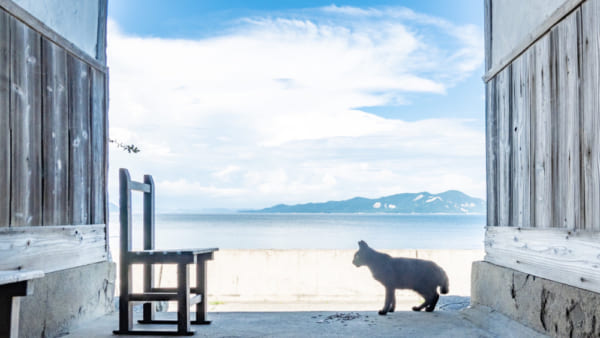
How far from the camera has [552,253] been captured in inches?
132

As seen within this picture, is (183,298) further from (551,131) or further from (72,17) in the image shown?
(551,131)

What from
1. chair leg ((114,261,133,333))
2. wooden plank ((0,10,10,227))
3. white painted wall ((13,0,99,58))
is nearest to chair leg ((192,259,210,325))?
chair leg ((114,261,133,333))

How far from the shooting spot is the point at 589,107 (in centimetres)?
289

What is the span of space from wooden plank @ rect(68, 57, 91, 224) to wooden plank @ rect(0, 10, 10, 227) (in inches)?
34.1

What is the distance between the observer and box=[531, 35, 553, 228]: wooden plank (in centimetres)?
342

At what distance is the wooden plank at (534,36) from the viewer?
124 inches

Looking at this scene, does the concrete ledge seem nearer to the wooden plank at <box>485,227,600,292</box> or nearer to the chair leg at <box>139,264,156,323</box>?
the wooden plank at <box>485,227,600,292</box>

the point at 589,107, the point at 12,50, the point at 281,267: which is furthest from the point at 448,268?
the point at 12,50

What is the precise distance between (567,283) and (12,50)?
3586 millimetres

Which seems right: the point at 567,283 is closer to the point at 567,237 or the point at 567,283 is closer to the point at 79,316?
the point at 567,237

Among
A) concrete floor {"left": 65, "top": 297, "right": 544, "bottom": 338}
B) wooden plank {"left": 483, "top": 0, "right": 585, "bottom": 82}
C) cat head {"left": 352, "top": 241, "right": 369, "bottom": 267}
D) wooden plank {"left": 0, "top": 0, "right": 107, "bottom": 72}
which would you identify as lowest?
concrete floor {"left": 65, "top": 297, "right": 544, "bottom": 338}

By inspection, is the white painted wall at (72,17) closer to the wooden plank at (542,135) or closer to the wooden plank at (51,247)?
the wooden plank at (51,247)

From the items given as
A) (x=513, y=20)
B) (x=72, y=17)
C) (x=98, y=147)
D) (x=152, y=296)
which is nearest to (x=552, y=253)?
(x=513, y=20)

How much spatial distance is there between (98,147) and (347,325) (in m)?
2.58
